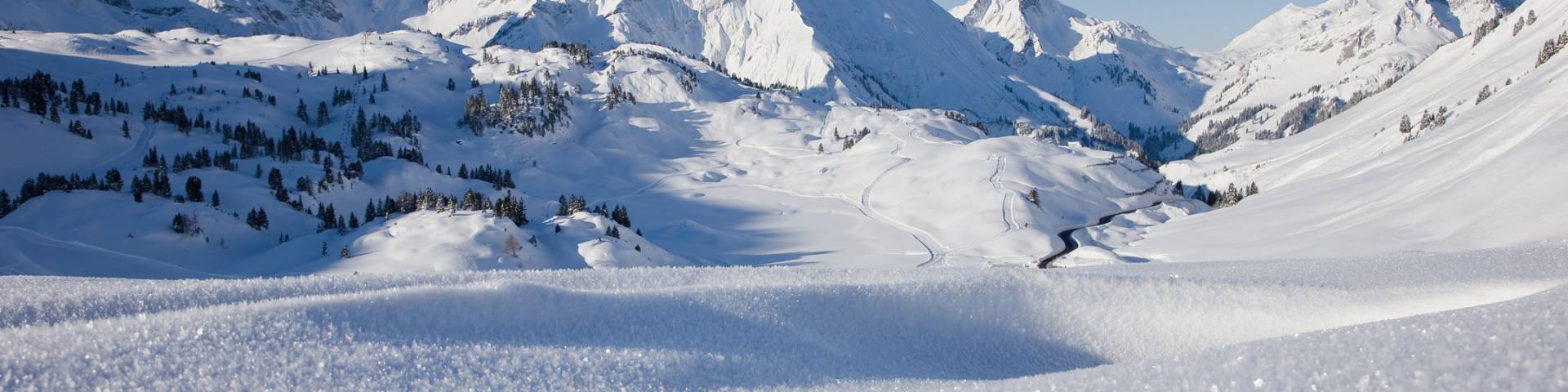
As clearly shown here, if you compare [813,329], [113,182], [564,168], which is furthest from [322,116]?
[813,329]

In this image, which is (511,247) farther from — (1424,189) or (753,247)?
(1424,189)

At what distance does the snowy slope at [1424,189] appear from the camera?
19570 mm

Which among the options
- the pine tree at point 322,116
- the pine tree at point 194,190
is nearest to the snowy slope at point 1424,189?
the pine tree at point 194,190

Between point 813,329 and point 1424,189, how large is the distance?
36.8 meters

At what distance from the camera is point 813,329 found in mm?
4496

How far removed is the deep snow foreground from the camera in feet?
8.81

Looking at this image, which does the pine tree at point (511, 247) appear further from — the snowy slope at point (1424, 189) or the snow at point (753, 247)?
the snowy slope at point (1424, 189)

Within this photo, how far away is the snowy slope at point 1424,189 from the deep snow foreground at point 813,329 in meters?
15.0

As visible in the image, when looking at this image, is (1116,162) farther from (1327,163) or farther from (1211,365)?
(1211,365)

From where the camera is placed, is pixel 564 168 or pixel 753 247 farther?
pixel 564 168

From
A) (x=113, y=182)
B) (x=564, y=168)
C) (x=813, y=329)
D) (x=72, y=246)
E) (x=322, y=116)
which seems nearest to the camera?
(x=813, y=329)

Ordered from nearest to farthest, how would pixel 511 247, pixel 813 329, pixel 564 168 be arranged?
pixel 813 329, pixel 511 247, pixel 564 168

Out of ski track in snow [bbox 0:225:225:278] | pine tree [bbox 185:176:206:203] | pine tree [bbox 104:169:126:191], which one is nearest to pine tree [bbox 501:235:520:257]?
ski track in snow [bbox 0:225:225:278]

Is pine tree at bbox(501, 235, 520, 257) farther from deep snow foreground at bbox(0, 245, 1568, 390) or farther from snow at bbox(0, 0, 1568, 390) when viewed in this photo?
deep snow foreground at bbox(0, 245, 1568, 390)
